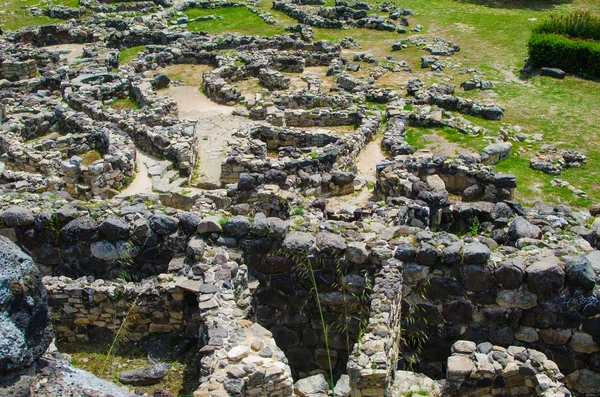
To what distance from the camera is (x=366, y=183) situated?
19.9 metres

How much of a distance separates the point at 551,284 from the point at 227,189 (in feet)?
30.2

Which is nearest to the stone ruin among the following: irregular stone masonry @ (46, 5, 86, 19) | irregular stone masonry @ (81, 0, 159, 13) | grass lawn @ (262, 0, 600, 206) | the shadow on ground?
grass lawn @ (262, 0, 600, 206)

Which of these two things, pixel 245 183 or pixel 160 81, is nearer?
pixel 245 183

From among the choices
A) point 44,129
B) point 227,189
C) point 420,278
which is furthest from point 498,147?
point 44,129

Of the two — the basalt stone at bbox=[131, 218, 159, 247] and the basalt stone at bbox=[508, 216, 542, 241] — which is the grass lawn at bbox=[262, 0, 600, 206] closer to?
the basalt stone at bbox=[508, 216, 542, 241]

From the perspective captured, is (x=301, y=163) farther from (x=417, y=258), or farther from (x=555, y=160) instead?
(x=417, y=258)

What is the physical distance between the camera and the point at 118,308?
466 inches

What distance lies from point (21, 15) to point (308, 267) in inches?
1427

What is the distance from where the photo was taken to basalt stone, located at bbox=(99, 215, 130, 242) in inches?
495

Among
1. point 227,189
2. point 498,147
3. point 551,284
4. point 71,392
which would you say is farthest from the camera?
point 498,147

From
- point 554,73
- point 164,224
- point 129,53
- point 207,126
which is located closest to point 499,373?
point 164,224

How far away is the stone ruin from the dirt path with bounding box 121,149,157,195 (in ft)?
0.43

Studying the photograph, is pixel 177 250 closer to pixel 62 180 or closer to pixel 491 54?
pixel 62 180

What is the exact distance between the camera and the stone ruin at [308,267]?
10172 millimetres
